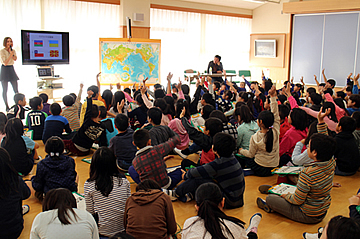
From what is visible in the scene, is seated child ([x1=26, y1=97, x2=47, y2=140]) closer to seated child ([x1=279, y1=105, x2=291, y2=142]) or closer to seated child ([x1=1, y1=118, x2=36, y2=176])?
seated child ([x1=1, y1=118, x2=36, y2=176])

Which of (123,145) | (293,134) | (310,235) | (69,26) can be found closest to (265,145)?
(293,134)

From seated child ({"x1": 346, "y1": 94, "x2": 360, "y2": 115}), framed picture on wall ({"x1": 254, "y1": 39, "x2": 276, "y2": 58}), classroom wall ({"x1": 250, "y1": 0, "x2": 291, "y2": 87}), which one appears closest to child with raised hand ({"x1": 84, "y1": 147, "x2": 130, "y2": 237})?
seated child ({"x1": 346, "y1": 94, "x2": 360, "y2": 115})

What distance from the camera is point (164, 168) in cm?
314

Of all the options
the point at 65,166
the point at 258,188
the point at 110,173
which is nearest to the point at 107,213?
the point at 110,173

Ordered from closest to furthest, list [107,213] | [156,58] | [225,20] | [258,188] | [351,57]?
[107,213] → [258,188] → [156,58] → [351,57] → [225,20]

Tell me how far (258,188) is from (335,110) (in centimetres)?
208

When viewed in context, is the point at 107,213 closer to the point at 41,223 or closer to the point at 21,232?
the point at 41,223

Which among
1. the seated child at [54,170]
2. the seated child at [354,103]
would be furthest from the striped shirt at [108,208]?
the seated child at [354,103]

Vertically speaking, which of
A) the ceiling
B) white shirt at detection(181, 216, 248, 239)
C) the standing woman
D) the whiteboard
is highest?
the ceiling

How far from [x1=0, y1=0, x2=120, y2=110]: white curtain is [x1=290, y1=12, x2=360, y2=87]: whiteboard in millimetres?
6364

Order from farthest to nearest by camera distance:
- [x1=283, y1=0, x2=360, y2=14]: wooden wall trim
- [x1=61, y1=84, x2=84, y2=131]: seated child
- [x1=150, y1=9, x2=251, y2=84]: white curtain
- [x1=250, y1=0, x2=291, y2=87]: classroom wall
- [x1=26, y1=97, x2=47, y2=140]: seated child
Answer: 1. [x1=250, y1=0, x2=291, y2=87]: classroom wall
2. [x1=150, y1=9, x2=251, y2=84]: white curtain
3. [x1=283, y1=0, x2=360, y2=14]: wooden wall trim
4. [x1=61, y1=84, x2=84, y2=131]: seated child
5. [x1=26, y1=97, x2=47, y2=140]: seated child

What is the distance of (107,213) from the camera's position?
227 centimetres

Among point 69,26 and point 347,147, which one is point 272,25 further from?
point 347,147

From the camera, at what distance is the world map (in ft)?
Answer: 26.2
